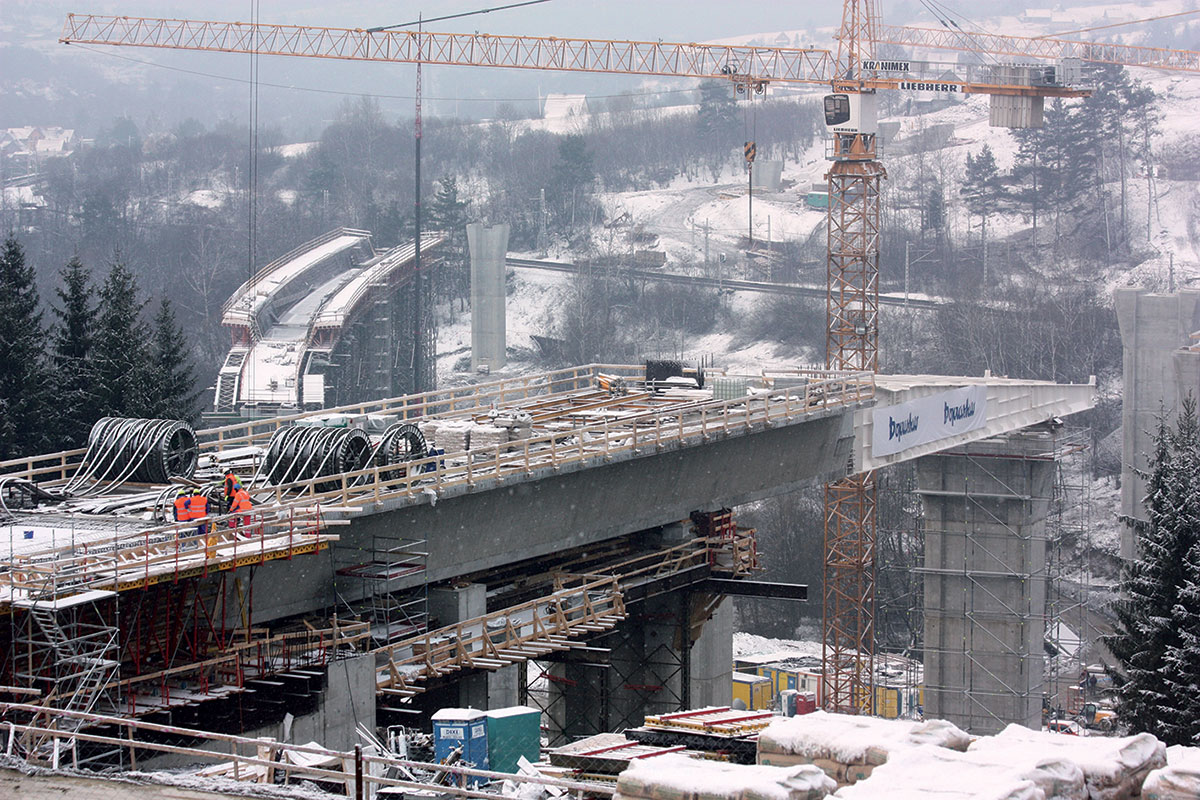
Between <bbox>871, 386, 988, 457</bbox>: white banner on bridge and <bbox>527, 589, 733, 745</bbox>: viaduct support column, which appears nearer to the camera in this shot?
<bbox>527, 589, 733, 745</bbox>: viaduct support column

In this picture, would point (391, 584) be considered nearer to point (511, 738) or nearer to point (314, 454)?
point (314, 454)

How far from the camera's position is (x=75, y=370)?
203ft

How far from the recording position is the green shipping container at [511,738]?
81.9ft

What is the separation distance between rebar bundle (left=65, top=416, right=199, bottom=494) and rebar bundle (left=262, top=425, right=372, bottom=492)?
2.24 m

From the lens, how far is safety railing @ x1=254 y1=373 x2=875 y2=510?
113 feet

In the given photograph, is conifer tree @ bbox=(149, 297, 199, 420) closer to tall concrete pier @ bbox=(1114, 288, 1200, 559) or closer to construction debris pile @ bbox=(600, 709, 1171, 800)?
construction debris pile @ bbox=(600, 709, 1171, 800)

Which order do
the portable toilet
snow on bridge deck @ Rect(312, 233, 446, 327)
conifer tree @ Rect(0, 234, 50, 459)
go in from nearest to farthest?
conifer tree @ Rect(0, 234, 50, 459), the portable toilet, snow on bridge deck @ Rect(312, 233, 446, 327)

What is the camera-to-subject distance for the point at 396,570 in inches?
1389

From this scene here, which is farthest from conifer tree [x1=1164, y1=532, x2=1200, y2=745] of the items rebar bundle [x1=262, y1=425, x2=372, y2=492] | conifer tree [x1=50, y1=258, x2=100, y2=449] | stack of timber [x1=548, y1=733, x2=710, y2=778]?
conifer tree [x1=50, y1=258, x2=100, y2=449]

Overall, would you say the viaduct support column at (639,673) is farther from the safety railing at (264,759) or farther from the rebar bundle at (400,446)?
the safety railing at (264,759)

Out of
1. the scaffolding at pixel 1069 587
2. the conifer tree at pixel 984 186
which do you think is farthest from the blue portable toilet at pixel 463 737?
the conifer tree at pixel 984 186

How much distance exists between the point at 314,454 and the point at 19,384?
2642 centimetres

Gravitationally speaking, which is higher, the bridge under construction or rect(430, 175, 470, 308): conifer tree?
rect(430, 175, 470, 308): conifer tree

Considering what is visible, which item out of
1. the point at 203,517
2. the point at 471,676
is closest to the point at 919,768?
the point at 203,517
